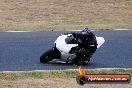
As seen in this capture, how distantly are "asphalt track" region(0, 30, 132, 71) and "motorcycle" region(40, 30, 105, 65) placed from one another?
21 centimetres

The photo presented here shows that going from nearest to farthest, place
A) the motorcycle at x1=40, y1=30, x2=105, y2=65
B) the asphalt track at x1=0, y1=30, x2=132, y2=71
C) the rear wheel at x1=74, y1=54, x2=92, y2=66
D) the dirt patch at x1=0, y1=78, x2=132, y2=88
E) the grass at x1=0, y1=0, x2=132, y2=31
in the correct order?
the dirt patch at x1=0, y1=78, x2=132, y2=88, the motorcycle at x1=40, y1=30, x2=105, y2=65, the rear wheel at x1=74, y1=54, x2=92, y2=66, the asphalt track at x1=0, y1=30, x2=132, y2=71, the grass at x1=0, y1=0, x2=132, y2=31

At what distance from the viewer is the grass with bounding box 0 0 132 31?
23405 mm

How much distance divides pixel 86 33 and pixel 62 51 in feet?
2.71

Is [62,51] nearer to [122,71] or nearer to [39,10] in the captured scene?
[122,71]

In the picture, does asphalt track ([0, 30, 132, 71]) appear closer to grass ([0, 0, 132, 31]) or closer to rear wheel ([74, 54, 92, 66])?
rear wheel ([74, 54, 92, 66])

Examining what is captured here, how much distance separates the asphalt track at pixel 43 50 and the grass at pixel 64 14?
1.71 meters

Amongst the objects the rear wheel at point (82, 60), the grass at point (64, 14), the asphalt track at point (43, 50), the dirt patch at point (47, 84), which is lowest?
the grass at point (64, 14)

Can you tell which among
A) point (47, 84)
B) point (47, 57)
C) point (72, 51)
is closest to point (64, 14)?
point (47, 57)

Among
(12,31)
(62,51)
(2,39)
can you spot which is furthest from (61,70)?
(12,31)

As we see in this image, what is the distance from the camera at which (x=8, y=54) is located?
54.4 feet

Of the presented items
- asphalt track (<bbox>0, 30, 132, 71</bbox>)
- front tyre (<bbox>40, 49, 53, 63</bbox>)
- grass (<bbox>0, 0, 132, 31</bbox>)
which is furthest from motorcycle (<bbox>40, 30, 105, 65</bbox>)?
grass (<bbox>0, 0, 132, 31</bbox>)

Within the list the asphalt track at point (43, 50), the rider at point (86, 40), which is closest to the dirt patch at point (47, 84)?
the asphalt track at point (43, 50)

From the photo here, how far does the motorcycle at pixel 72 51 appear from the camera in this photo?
1475cm

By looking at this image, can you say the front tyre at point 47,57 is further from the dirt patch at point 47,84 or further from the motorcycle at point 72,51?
the dirt patch at point 47,84
